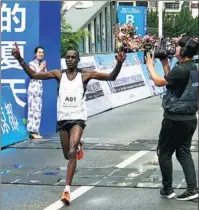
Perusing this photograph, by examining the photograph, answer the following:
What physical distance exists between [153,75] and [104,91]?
1074 centimetres

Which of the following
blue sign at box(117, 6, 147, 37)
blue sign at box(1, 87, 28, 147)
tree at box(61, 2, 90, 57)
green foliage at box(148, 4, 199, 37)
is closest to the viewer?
blue sign at box(1, 87, 28, 147)

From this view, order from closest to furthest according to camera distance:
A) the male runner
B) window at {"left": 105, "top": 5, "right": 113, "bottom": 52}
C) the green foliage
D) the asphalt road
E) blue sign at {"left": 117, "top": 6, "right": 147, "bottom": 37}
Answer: the asphalt road < the male runner < blue sign at {"left": 117, "top": 6, "right": 147, "bottom": 37} < window at {"left": 105, "top": 5, "right": 113, "bottom": 52} < the green foliage

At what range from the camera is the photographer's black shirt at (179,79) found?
607cm

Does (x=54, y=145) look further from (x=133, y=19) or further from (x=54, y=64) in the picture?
(x=133, y=19)

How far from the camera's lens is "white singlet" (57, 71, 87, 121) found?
6.65m

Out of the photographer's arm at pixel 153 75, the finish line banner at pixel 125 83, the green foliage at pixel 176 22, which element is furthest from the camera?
the green foliage at pixel 176 22

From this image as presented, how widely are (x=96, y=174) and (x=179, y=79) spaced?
93.5 inches

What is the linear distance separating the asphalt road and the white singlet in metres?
0.93

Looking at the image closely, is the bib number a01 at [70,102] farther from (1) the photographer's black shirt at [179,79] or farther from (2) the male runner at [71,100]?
(1) the photographer's black shirt at [179,79]

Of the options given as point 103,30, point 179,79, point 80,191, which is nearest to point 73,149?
point 80,191

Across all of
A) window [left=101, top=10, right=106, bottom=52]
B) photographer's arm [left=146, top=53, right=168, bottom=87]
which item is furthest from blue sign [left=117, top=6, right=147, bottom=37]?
photographer's arm [left=146, top=53, right=168, bottom=87]

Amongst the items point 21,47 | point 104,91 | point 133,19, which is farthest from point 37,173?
point 133,19

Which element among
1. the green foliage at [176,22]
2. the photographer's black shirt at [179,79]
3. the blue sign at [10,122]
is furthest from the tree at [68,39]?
the green foliage at [176,22]

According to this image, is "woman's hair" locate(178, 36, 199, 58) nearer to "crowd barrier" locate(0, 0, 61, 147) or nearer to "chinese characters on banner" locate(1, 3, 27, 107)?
"crowd barrier" locate(0, 0, 61, 147)
